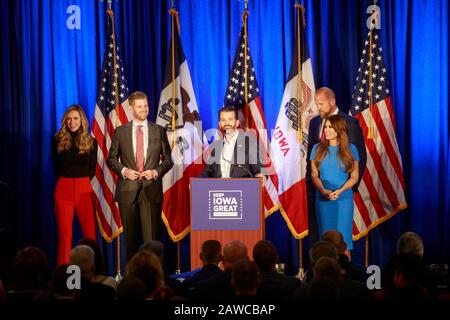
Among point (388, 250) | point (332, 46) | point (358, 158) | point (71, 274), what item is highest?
point (332, 46)

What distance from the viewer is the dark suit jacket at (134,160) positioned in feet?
27.1

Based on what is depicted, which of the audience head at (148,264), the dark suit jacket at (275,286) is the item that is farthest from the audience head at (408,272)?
the audience head at (148,264)

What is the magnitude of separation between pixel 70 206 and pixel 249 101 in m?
2.42

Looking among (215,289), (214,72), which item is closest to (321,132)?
(214,72)

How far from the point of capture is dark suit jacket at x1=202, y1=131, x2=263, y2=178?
8.27m

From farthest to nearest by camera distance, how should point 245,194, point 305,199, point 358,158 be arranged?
point 305,199 → point 358,158 → point 245,194

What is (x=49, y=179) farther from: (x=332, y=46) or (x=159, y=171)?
(x=332, y=46)

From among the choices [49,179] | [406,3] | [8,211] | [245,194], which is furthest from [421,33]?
[8,211]

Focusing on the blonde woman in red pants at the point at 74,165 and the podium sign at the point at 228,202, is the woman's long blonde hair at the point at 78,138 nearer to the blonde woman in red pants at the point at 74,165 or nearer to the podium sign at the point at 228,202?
the blonde woman in red pants at the point at 74,165

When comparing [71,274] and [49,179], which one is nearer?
[71,274]

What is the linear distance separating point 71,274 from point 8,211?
538cm

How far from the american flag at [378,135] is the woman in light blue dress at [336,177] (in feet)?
3.41

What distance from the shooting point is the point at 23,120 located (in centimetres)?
981

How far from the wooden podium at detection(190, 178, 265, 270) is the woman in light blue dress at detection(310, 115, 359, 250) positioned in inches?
35.2
